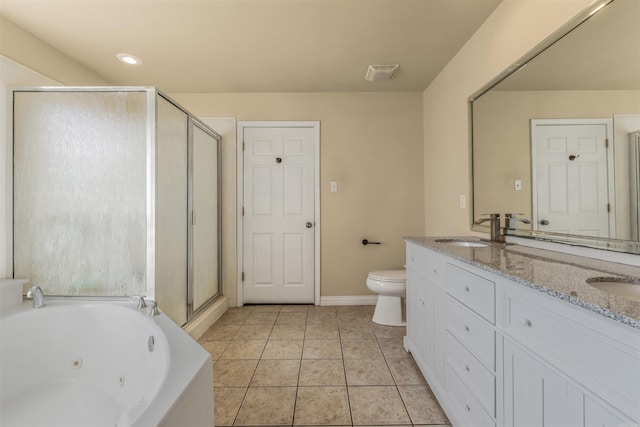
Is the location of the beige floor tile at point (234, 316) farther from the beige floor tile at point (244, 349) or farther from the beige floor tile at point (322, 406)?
the beige floor tile at point (322, 406)

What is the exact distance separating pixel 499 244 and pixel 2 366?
9.15 ft

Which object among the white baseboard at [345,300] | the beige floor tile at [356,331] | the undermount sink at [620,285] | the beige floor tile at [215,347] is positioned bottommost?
the beige floor tile at [215,347]

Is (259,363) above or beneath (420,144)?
beneath

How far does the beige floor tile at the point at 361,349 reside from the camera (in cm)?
195

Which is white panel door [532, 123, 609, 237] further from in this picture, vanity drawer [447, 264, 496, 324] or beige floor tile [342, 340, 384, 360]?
beige floor tile [342, 340, 384, 360]

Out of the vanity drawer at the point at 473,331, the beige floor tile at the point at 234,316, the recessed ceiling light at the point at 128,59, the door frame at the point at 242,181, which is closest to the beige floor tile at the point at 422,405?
the vanity drawer at the point at 473,331

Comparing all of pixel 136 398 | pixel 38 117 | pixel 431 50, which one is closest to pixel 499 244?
pixel 431 50

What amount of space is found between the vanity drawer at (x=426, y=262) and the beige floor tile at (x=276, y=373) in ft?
3.44

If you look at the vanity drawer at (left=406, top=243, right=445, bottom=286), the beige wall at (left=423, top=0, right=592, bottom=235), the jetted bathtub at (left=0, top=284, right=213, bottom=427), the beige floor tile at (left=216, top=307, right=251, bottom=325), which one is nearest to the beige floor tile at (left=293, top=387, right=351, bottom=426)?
the jetted bathtub at (left=0, top=284, right=213, bottom=427)

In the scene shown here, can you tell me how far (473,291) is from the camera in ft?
3.71

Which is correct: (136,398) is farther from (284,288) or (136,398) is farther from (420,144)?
(420,144)

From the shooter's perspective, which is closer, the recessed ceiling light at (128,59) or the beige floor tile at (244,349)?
the beige floor tile at (244,349)

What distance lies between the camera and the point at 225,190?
9.73ft

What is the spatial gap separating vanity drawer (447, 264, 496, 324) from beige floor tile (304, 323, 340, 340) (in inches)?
49.6
